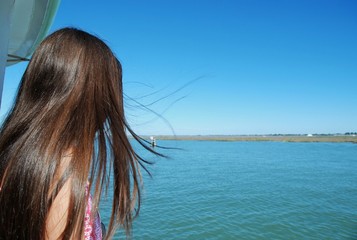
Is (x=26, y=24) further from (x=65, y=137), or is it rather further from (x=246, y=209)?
(x=246, y=209)

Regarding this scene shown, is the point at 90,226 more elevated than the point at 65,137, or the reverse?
the point at 65,137

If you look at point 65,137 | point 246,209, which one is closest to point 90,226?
point 65,137

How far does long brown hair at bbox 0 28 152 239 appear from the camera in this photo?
99 centimetres

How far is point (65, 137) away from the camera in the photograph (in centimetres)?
106

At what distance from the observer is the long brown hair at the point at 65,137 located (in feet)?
3.25

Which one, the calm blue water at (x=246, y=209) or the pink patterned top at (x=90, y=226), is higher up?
the pink patterned top at (x=90, y=226)

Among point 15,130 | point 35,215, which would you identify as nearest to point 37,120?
point 15,130

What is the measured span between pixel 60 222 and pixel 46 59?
2.15 ft

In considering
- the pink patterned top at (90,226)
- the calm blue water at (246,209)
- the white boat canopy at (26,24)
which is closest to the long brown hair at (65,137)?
the pink patterned top at (90,226)

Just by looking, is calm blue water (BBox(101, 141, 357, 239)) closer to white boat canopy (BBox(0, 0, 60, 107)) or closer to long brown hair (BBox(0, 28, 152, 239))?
white boat canopy (BBox(0, 0, 60, 107))

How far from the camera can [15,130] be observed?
1.09m

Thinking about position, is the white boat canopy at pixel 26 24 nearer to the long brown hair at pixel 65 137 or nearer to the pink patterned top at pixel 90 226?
the long brown hair at pixel 65 137

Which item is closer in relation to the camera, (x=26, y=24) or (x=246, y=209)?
(x=26, y=24)

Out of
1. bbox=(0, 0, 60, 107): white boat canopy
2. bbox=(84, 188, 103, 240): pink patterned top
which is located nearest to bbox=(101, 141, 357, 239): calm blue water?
bbox=(0, 0, 60, 107): white boat canopy
